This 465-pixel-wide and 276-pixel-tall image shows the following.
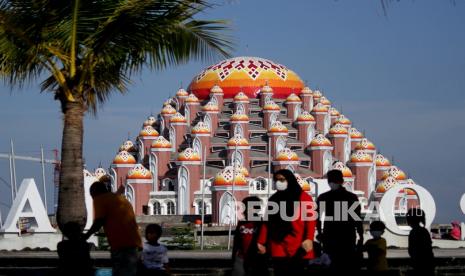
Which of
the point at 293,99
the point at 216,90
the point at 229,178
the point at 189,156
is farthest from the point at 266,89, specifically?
the point at 229,178

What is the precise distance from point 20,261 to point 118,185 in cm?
5043

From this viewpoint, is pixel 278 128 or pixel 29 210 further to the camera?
pixel 278 128

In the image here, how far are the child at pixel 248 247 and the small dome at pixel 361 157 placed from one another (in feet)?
186

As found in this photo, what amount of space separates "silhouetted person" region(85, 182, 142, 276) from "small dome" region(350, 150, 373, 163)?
2237 inches

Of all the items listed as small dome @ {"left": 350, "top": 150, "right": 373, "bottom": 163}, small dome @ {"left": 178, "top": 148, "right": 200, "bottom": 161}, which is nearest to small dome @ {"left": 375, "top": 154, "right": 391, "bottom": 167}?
small dome @ {"left": 350, "top": 150, "right": 373, "bottom": 163}

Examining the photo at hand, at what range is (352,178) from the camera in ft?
209

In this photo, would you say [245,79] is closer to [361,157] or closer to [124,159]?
[361,157]

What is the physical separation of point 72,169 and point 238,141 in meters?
52.2

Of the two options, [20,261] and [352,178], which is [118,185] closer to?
[352,178]

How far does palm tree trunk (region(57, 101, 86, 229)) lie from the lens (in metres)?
12.1

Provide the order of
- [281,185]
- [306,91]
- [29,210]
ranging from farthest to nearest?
[306,91] < [29,210] < [281,185]

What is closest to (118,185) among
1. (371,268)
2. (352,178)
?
(352,178)

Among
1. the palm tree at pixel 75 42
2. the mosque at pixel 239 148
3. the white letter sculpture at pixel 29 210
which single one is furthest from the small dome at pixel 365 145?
the palm tree at pixel 75 42

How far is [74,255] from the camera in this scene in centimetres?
1015
